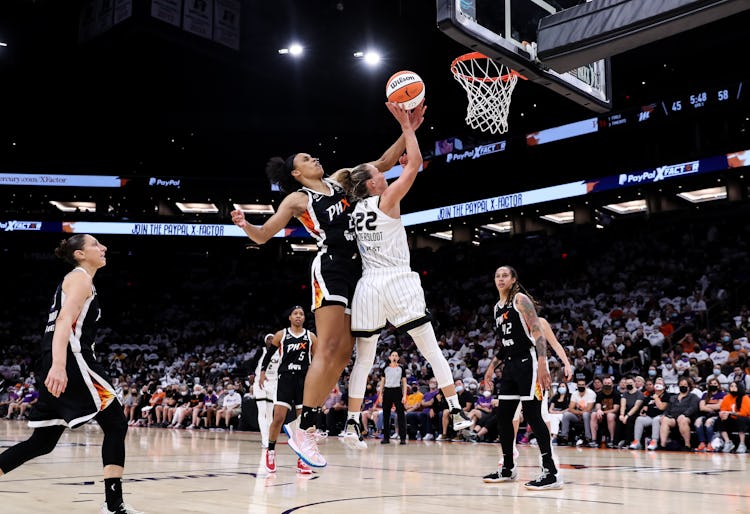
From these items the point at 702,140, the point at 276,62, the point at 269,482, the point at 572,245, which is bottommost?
the point at 269,482

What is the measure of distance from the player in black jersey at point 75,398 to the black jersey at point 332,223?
1401 millimetres

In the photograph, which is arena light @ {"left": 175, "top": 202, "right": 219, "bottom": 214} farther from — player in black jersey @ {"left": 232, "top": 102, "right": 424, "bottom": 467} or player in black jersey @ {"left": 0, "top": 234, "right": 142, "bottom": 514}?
player in black jersey @ {"left": 0, "top": 234, "right": 142, "bottom": 514}

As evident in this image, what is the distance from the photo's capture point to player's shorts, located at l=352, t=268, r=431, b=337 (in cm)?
469

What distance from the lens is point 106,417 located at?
4191 millimetres

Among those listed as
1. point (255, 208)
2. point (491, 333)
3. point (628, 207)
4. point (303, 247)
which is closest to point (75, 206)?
point (255, 208)

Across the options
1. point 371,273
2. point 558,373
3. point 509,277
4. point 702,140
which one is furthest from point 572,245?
point 371,273

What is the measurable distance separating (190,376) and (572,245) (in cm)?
1277

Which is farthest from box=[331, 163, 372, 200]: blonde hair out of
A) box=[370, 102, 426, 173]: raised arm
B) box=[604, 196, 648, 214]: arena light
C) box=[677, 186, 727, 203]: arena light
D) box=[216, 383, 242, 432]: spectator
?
box=[604, 196, 648, 214]: arena light

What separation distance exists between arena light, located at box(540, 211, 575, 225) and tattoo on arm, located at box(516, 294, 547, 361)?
71.6ft

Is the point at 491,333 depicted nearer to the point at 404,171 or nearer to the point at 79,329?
the point at 404,171

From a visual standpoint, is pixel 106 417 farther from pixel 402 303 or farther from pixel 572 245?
pixel 572 245

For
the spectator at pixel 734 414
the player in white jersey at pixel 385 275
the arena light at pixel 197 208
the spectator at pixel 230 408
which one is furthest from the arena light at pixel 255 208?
the player in white jersey at pixel 385 275

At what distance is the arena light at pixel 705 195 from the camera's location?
23459 mm

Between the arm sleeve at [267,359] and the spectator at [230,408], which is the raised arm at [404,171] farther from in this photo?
the spectator at [230,408]
